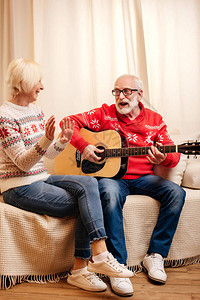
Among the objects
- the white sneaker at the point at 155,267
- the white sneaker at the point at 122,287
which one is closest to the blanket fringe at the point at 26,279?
the white sneaker at the point at 122,287

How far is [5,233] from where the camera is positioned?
1596 millimetres

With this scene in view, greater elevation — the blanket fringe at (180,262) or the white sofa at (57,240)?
the white sofa at (57,240)

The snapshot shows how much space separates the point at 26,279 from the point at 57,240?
25 centimetres

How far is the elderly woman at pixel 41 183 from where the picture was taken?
151cm

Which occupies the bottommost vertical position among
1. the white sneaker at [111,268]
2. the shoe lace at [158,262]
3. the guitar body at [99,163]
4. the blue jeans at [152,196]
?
the shoe lace at [158,262]

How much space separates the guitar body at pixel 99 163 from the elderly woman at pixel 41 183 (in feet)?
1.00

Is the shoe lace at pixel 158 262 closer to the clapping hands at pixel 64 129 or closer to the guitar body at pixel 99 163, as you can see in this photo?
the guitar body at pixel 99 163

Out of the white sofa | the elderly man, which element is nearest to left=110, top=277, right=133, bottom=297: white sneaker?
the elderly man

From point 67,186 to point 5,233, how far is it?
37 cm

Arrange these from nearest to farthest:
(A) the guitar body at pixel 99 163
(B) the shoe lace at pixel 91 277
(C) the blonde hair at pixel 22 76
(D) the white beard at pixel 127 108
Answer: (B) the shoe lace at pixel 91 277
(C) the blonde hair at pixel 22 76
(A) the guitar body at pixel 99 163
(D) the white beard at pixel 127 108

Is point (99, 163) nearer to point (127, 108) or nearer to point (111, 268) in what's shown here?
point (127, 108)

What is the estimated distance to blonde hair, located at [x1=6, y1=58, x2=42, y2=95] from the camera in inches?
66.1

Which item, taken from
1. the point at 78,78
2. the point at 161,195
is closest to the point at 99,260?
the point at 161,195

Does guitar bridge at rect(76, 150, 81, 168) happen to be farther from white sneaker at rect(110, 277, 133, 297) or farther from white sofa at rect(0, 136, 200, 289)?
white sneaker at rect(110, 277, 133, 297)
